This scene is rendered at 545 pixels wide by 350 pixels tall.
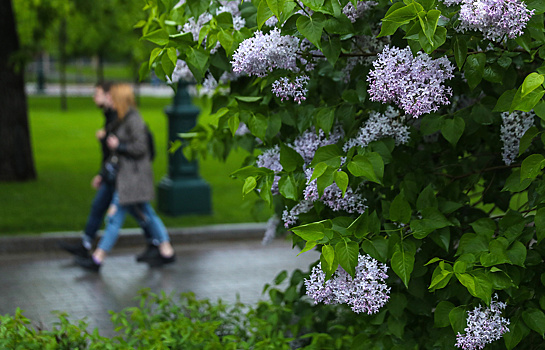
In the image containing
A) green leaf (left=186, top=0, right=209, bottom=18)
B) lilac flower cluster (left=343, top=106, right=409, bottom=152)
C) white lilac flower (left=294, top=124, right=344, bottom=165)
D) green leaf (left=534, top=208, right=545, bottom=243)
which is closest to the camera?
green leaf (left=534, top=208, right=545, bottom=243)

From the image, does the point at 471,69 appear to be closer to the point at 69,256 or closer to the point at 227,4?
the point at 227,4

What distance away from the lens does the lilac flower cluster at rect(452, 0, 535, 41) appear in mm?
2850

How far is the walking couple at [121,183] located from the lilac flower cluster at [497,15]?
636 centimetres

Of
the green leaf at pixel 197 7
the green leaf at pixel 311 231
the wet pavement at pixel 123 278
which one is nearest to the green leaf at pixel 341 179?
the green leaf at pixel 311 231

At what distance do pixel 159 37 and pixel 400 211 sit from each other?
120cm

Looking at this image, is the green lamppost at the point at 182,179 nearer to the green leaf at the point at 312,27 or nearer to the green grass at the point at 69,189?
the green grass at the point at 69,189

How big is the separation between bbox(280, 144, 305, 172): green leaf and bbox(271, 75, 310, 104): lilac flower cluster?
0.67 ft

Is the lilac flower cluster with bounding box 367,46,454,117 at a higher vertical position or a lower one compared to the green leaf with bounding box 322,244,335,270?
higher

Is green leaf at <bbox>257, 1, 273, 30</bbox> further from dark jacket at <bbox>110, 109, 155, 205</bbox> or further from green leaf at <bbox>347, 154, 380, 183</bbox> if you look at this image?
dark jacket at <bbox>110, 109, 155, 205</bbox>

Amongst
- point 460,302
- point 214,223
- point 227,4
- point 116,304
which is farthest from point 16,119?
point 460,302

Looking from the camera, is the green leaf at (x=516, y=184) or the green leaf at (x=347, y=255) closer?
the green leaf at (x=347, y=255)

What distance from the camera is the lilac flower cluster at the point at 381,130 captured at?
342 centimetres

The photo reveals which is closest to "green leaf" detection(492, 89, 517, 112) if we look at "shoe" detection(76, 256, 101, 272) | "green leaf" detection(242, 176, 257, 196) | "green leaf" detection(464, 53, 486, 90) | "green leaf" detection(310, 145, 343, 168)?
"green leaf" detection(464, 53, 486, 90)

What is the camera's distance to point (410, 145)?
3.55 metres
